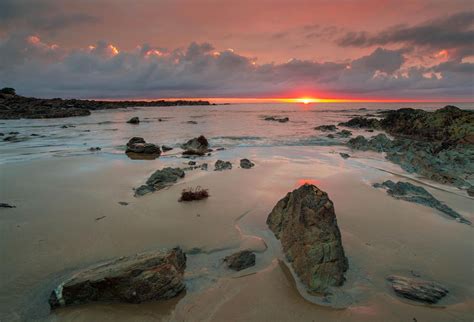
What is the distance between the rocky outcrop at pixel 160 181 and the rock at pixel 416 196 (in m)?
7.34

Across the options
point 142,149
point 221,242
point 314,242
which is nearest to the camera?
point 314,242

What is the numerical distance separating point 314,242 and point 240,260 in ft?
4.62

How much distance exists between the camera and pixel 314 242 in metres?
5.09

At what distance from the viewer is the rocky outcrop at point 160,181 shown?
9.79 metres

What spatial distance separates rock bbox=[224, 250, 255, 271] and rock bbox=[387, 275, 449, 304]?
2.42m

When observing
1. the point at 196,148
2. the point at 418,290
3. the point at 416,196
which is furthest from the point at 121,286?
the point at 196,148

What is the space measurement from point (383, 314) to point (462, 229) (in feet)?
14.4

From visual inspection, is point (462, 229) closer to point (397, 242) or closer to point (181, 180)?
point (397, 242)

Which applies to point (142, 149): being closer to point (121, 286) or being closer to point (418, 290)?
point (121, 286)

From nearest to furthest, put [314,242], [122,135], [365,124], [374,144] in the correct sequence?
[314,242], [374,144], [122,135], [365,124]

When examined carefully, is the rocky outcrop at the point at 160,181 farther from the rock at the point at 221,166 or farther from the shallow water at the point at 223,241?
the rock at the point at 221,166

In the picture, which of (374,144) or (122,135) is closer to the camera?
(374,144)

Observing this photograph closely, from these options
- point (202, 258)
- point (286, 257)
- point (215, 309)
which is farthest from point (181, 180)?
point (215, 309)

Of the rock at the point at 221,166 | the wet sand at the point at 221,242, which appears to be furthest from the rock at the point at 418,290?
the rock at the point at 221,166
